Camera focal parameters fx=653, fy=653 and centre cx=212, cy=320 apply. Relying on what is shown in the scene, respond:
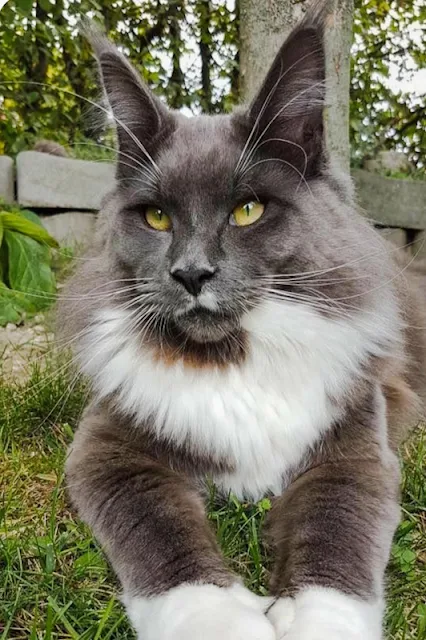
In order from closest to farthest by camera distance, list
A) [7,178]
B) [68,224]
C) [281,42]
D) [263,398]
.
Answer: [263,398], [281,42], [7,178], [68,224]

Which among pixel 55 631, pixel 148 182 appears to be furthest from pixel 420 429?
pixel 55 631

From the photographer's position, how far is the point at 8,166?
450 cm

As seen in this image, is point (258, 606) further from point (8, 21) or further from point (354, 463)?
point (8, 21)

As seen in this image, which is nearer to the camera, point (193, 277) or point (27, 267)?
point (193, 277)

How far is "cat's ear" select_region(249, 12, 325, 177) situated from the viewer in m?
1.60

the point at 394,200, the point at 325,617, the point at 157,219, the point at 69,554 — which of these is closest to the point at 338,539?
the point at 325,617

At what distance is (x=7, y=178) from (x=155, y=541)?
12.0 ft

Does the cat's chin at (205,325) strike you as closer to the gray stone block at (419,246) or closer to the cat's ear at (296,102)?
the cat's ear at (296,102)

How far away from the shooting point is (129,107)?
5.69 feet

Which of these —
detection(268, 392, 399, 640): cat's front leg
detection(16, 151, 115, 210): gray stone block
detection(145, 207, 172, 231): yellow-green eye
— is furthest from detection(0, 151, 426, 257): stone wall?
detection(268, 392, 399, 640): cat's front leg

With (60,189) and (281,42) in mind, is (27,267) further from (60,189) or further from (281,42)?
(60,189)

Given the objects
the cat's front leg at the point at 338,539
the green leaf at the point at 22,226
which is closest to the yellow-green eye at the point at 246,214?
the cat's front leg at the point at 338,539

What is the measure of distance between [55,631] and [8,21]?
3.11 m

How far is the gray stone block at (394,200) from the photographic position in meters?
5.35
